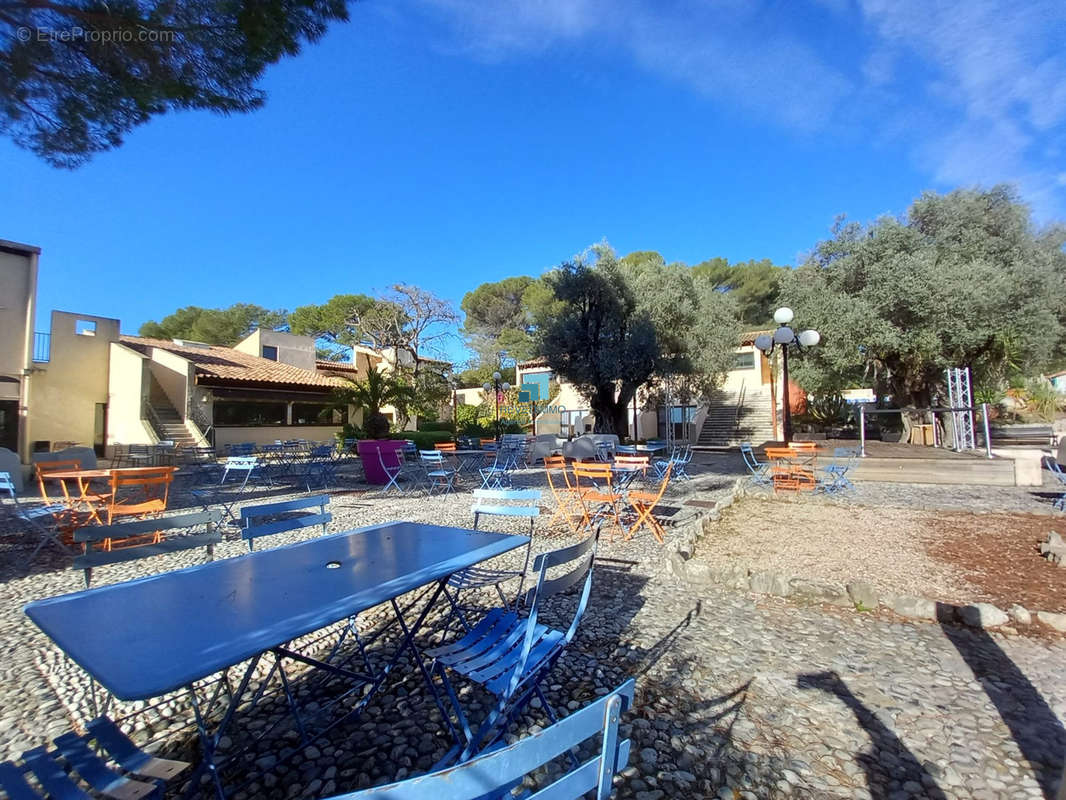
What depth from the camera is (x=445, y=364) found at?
77.7ft

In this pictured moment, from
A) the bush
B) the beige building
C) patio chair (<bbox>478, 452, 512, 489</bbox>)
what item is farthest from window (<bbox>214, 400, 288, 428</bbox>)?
patio chair (<bbox>478, 452, 512, 489</bbox>)

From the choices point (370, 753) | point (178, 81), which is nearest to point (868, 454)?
point (370, 753)

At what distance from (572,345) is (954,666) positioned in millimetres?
12534

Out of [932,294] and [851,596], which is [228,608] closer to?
[851,596]

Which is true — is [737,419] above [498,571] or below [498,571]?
above

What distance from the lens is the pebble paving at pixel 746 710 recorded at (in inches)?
72.9

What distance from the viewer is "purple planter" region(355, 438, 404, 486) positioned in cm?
1029

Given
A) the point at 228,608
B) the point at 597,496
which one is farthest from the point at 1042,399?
the point at 228,608

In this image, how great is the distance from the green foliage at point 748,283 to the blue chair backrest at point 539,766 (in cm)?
2768

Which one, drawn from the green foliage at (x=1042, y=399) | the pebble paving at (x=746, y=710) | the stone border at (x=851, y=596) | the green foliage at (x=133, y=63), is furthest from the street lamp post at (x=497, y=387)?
the green foliage at (x=1042, y=399)

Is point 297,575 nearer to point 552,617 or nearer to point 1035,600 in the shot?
point 552,617

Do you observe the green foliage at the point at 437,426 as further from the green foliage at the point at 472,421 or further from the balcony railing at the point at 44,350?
the balcony railing at the point at 44,350

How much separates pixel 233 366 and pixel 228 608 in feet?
69.1

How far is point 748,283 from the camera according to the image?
87.2ft
